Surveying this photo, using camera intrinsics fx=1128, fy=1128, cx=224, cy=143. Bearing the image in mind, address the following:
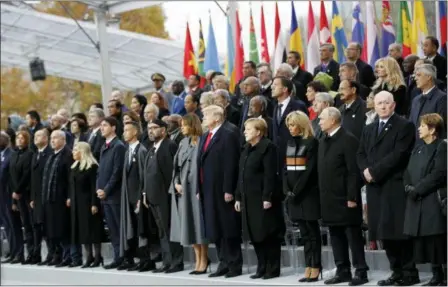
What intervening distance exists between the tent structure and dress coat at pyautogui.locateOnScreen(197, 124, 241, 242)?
9.05 m

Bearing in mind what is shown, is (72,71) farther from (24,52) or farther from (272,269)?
(272,269)

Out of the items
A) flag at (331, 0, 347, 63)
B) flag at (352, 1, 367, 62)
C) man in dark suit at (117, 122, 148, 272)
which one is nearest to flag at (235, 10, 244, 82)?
flag at (331, 0, 347, 63)

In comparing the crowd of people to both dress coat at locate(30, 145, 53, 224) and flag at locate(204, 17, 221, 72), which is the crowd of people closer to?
dress coat at locate(30, 145, 53, 224)

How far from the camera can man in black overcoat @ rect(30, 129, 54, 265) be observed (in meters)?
16.6

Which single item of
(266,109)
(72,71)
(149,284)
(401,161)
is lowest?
(149,284)

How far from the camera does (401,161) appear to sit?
11.5 metres

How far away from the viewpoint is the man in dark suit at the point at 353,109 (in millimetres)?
12812

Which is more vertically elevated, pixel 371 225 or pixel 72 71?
pixel 72 71

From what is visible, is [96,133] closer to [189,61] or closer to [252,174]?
[252,174]

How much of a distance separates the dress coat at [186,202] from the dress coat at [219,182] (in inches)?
3.8

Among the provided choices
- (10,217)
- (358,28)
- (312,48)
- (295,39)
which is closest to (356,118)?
(312,48)

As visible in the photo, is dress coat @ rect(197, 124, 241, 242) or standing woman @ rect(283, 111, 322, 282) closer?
standing woman @ rect(283, 111, 322, 282)

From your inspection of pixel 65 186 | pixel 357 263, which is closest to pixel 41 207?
pixel 65 186

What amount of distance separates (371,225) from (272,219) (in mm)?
1569
